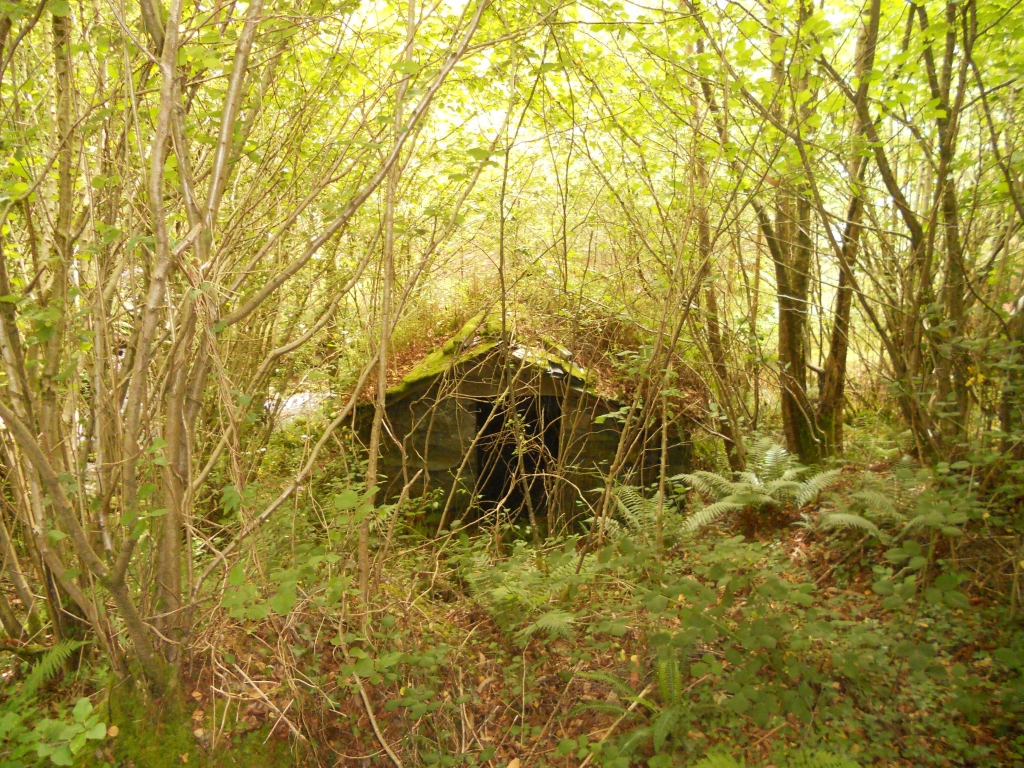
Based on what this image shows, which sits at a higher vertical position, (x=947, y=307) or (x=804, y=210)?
(x=804, y=210)

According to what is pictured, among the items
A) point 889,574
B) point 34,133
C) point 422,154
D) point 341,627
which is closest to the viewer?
point 34,133

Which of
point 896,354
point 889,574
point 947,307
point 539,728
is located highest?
point 947,307

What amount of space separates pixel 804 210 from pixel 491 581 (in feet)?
12.7

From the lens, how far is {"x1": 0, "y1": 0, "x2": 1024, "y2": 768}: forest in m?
2.66

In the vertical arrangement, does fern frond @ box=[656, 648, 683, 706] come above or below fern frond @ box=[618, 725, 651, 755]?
above

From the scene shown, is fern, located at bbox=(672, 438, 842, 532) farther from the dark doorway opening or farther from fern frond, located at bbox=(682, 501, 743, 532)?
the dark doorway opening

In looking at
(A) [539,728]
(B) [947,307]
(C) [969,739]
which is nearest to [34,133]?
(A) [539,728]

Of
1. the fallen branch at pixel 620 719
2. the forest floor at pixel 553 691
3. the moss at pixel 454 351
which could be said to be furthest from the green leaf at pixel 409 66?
the moss at pixel 454 351

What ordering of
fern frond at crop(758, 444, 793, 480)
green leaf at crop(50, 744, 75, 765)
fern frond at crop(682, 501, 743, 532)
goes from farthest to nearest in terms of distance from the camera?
fern frond at crop(758, 444, 793, 480) < fern frond at crop(682, 501, 743, 532) < green leaf at crop(50, 744, 75, 765)

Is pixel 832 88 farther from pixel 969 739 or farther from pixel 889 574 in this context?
pixel 969 739

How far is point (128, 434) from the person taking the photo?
2.57 meters

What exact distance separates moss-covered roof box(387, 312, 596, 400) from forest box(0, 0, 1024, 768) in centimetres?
94

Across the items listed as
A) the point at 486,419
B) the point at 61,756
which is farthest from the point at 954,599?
the point at 486,419

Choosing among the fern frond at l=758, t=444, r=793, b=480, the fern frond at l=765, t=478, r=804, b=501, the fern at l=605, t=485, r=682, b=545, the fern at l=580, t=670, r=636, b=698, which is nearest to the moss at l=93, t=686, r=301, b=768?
the fern at l=580, t=670, r=636, b=698
